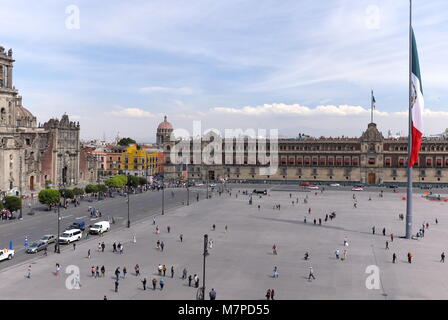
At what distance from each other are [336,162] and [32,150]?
7119 cm

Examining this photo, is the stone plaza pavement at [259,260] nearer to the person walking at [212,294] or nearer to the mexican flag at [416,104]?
the person walking at [212,294]

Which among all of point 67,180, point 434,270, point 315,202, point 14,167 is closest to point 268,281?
point 434,270

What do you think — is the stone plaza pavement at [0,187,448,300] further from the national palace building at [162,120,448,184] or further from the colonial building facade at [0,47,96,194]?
the national palace building at [162,120,448,184]

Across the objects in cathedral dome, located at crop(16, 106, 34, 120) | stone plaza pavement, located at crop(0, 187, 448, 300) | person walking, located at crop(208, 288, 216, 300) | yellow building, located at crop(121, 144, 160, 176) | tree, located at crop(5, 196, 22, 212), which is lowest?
stone plaza pavement, located at crop(0, 187, 448, 300)

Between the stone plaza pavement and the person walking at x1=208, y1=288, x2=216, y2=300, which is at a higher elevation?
the person walking at x1=208, y1=288, x2=216, y2=300

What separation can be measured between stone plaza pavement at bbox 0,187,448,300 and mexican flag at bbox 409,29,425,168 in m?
9.24

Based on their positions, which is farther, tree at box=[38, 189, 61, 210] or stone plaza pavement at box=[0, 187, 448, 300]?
tree at box=[38, 189, 61, 210]

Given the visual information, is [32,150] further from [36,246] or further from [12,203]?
[36,246]

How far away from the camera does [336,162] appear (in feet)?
373

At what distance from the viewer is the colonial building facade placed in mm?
73500

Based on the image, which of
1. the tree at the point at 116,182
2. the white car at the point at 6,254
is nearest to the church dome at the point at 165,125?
the tree at the point at 116,182

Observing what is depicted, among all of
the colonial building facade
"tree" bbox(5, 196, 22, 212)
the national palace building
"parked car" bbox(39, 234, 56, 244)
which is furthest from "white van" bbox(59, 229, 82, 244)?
the national palace building

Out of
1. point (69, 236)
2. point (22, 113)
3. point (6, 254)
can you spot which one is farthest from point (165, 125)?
point (6, 254)
